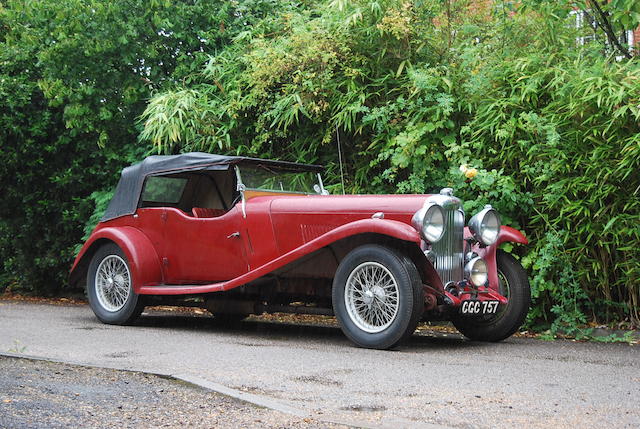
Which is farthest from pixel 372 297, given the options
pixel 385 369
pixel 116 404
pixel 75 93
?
pixel 75 93

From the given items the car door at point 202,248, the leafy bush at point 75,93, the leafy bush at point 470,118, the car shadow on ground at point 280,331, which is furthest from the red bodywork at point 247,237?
the leafy bush at point 75,93

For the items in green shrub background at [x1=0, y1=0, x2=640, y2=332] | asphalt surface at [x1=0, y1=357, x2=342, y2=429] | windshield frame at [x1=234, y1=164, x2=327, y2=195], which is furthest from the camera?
windshield frame at [x1=234, y1=164, x2=327, y2=195]

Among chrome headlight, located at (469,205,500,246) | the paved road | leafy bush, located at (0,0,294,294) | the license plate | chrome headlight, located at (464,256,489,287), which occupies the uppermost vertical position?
leafy bush, located at (0,0,294,294)

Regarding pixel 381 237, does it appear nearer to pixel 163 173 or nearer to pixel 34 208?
pixel 163 173

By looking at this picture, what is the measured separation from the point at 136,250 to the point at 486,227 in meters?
3.29

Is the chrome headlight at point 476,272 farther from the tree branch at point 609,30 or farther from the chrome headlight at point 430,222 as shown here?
the tree branch at point 609,30

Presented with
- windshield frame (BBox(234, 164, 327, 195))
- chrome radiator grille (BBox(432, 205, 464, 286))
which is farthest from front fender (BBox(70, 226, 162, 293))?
chrome radiator grille (BBox(432, 205, 464, 286))

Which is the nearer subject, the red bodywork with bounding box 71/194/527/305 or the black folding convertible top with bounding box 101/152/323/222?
the red bodywork with bounding box 71/194/527/305

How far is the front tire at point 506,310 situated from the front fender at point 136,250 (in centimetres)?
288

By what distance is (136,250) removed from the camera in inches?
298

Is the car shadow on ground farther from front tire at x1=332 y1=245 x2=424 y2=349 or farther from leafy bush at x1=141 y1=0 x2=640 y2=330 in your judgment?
leafy bush at x1=141 y1=0 x2=640 y2=330

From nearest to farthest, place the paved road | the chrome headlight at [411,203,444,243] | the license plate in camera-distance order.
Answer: the paved road, the chrome headlight at [411,203,444,243], the license plate

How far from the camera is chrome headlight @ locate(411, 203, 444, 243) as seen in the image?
590 cm

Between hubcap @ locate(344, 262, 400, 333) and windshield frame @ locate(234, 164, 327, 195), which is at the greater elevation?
windshield frame @ locate(234, 164, 327, 195)
